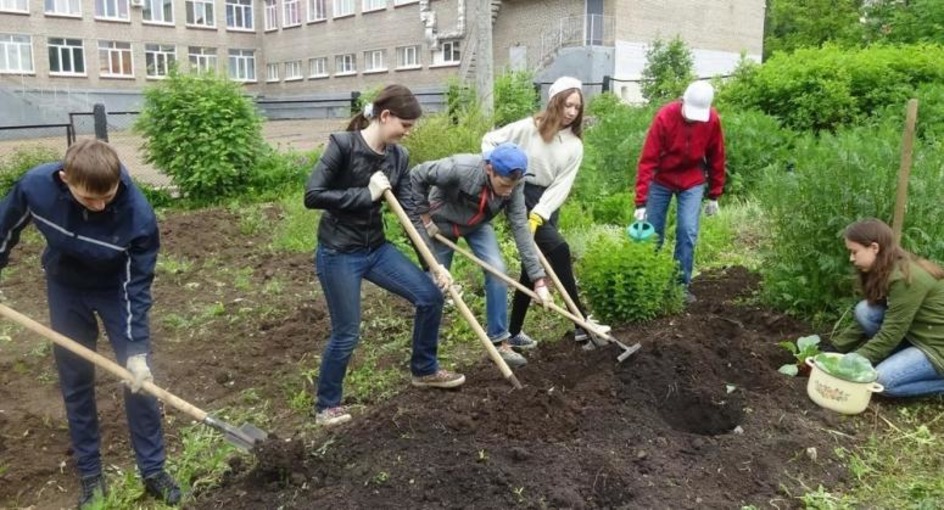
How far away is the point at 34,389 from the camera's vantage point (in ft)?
16.1

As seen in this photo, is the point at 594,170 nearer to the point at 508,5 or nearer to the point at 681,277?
the point at 681,277

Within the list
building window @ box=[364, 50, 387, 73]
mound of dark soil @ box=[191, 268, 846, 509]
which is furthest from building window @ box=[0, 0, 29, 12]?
mound of dark soil @ box=[191, 268, 846, 509]

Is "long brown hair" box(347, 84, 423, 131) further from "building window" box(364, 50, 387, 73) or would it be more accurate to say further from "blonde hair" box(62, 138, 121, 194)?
"building window" box(364, 50, 387, 73)

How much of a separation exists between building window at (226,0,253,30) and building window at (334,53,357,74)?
257 inches

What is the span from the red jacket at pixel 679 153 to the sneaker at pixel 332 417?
116 inches

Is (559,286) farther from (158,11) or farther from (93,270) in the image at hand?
(158,11)

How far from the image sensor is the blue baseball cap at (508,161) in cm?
419

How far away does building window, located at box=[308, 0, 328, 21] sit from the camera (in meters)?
39.0

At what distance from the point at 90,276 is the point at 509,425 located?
195 centimetres

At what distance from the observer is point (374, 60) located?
3684 cm

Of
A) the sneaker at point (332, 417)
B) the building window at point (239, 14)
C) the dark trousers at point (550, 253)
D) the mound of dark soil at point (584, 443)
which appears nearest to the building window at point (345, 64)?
the building window at point (239, 14)

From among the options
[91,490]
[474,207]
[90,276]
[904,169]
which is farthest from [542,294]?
[91,490]

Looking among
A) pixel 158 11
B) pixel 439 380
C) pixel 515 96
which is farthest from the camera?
pixel 158 11

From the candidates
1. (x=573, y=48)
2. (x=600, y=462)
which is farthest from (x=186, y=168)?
(x=573, y=48)
